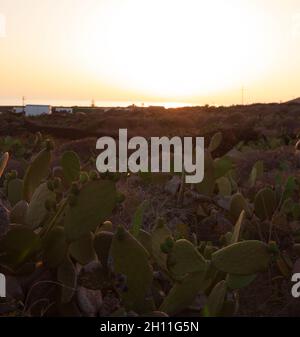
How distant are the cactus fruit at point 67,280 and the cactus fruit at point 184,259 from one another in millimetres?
489

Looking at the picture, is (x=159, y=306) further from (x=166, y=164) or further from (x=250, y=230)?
(x=166, y=164)

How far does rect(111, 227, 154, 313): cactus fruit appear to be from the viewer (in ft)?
9.21

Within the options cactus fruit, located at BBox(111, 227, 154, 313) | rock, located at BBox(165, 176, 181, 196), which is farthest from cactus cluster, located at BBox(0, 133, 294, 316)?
rock, located at BBox(165, 176, 181, 196)

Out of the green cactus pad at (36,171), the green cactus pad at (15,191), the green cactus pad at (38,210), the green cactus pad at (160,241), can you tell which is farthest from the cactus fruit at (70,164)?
the green cactus pad at (160,241)

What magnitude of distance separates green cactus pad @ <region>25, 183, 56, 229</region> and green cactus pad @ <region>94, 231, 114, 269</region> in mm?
362

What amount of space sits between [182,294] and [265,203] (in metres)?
2.27

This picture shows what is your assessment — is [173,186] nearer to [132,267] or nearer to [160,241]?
[160,241]

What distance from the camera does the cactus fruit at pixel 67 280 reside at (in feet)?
9.57

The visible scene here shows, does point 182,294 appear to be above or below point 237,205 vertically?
below

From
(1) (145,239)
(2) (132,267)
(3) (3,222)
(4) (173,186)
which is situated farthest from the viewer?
(4) (173,186)

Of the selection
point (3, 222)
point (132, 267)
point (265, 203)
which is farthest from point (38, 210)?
point (265, 203)

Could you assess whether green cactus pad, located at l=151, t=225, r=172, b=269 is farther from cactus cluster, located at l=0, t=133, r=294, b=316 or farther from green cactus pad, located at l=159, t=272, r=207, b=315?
green cactus pad, located at l=159, t=272, r=207, b=315

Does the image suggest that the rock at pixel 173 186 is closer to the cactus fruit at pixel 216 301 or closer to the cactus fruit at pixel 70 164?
the cactus fruit at pixel 70 164

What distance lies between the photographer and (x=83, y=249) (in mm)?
3049
